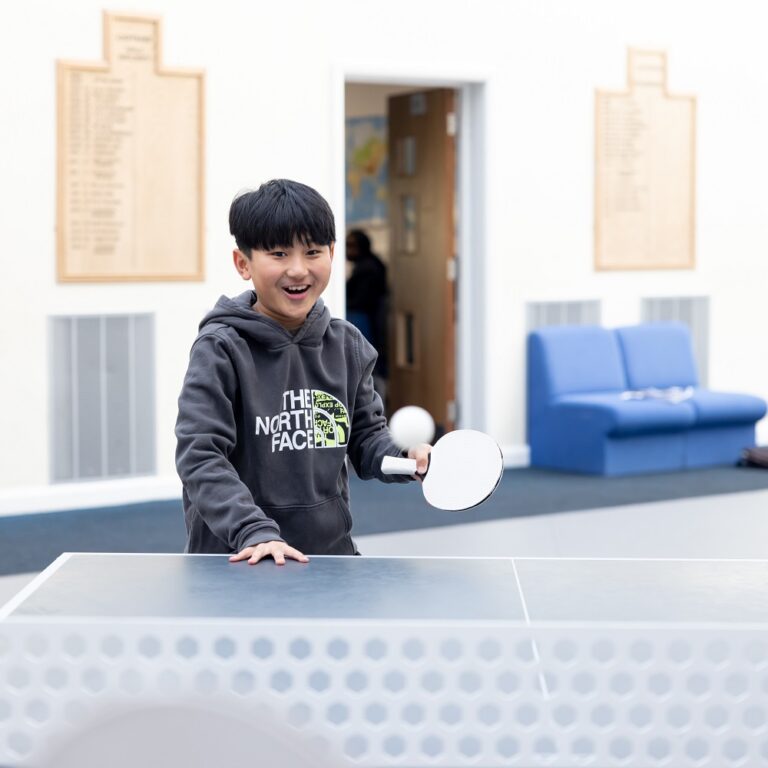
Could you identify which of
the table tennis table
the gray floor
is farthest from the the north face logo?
→ the gray floor

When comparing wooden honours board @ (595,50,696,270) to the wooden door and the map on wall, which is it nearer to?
the wooden door

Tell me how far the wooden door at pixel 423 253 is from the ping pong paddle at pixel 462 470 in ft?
21.7

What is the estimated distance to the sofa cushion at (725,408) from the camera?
867 centimetres

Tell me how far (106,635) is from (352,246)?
8088 millimetres

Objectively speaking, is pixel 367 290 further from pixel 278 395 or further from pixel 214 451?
pixel 214 451

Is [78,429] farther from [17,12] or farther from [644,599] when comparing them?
[644,599]

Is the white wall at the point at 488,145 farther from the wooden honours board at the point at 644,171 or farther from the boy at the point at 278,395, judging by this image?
the boy at the point at 278,395

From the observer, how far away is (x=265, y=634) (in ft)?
6.09

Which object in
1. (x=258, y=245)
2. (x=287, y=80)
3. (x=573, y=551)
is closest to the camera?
(x=258, y=245)

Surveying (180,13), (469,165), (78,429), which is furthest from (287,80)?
(78,429)

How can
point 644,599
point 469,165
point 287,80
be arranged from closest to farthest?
point 644,599, point 287,80, point 469,165

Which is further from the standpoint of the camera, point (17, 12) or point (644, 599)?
point (17, 12)

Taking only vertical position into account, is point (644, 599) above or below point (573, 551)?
above

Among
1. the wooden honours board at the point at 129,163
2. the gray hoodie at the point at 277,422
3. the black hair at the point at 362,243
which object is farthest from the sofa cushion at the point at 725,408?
the gray hoodie at the point at 277,422
